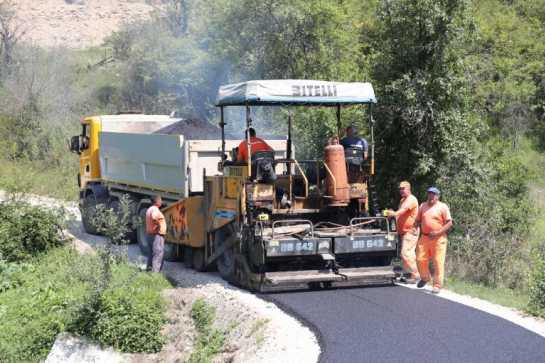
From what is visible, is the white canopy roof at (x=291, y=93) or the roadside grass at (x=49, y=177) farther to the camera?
the roadside grass at (x=49, y=177)

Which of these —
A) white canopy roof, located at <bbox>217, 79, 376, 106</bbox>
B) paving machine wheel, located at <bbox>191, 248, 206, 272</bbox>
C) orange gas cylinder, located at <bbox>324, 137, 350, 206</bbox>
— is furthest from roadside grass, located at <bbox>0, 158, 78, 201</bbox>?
orange gas cylinder, located at <bbox>324, 137, 350, 206</bbox>

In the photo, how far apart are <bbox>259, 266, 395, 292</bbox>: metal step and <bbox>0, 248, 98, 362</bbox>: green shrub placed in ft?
7.93

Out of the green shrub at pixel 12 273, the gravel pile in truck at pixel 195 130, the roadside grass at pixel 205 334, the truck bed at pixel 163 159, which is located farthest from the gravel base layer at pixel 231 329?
the green shrub at pixel 12 273

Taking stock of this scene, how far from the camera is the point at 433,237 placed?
10773 mm

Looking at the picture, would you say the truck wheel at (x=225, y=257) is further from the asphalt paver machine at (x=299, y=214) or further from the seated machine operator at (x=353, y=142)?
the seated machine operator at (x=353, y=142)

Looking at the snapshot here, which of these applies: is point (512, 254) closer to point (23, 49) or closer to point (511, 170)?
point (511, 170)

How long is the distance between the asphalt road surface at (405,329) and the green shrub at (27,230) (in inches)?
267

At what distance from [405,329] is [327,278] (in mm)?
2104

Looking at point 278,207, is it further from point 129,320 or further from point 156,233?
point 129,320

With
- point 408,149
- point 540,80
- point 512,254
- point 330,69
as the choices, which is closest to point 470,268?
point 512,254

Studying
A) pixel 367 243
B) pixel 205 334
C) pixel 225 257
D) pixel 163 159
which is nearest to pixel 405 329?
pixel 367 243

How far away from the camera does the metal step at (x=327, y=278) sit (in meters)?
10.4

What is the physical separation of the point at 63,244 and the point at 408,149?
6.89 m

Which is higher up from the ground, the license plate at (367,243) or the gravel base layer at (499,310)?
the license plate at (367,243)
